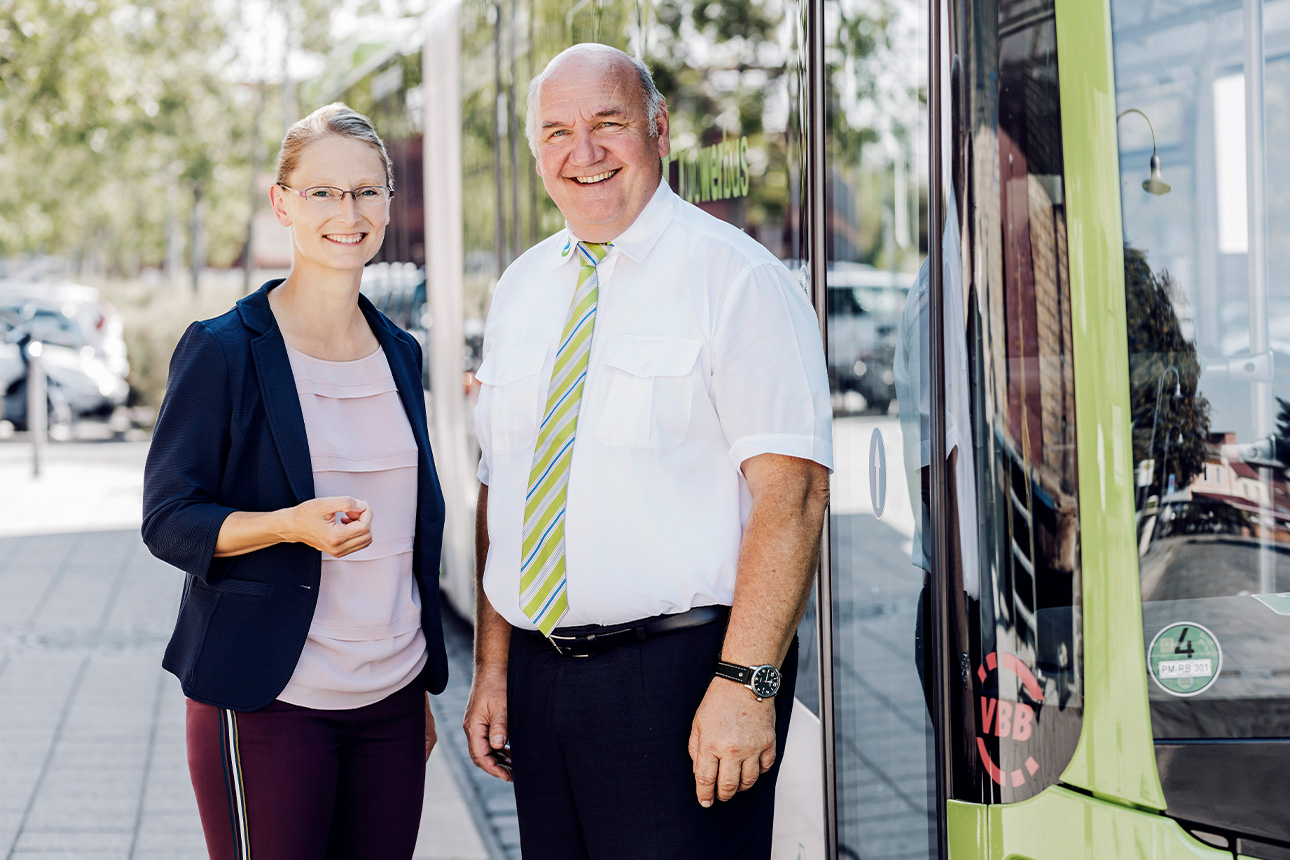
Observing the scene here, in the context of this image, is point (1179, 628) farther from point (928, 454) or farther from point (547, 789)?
point (547, 789)

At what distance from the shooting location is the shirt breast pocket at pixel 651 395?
86.5 inches

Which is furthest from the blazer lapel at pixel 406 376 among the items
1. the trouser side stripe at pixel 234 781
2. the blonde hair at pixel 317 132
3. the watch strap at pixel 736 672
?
the watch strap at pixel 736 672

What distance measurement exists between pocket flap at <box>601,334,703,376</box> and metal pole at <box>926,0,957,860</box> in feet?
1.26

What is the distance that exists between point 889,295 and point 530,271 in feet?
2.35

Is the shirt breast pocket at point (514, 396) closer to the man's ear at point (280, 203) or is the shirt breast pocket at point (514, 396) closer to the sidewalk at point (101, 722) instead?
the man's ear at point (280, 203)

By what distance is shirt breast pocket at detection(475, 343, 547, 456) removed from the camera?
7.72 ft

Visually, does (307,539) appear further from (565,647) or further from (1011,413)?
(1011,413)

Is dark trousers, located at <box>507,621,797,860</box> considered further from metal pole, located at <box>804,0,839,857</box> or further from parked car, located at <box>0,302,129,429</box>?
parked car, located at <box>0,302,129,429</box>

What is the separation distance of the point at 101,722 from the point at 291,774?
388cm

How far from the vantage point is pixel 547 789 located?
231cm

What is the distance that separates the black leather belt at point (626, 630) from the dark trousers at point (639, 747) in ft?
0.04

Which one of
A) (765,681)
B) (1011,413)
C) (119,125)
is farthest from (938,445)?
(119,125)

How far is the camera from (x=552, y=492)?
89.5 inches

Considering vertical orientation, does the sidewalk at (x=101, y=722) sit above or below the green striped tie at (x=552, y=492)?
below
